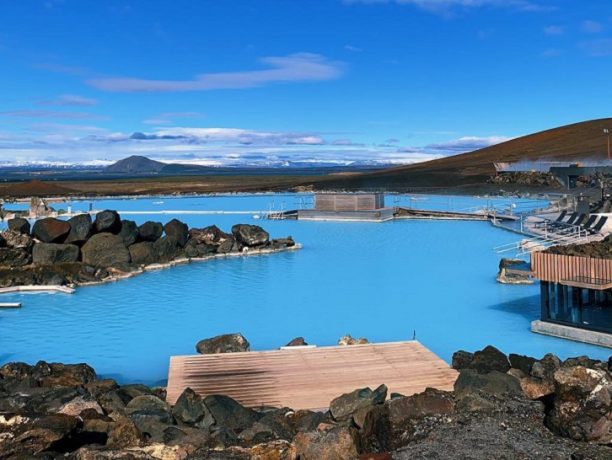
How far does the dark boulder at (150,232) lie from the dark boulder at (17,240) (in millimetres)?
3416

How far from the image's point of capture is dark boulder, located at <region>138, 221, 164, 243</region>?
22.7m

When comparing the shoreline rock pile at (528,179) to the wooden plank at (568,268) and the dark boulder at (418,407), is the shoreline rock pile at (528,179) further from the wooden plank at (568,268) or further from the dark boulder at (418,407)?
the dark boulder at (418,407)

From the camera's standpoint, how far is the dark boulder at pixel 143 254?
21484 millimetres

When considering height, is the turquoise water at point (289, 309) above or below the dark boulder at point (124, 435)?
below

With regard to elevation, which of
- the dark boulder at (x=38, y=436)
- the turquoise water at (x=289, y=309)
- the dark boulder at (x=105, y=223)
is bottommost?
the turquoise water at (x=289, y=309)

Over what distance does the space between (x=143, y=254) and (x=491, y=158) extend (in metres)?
73.7

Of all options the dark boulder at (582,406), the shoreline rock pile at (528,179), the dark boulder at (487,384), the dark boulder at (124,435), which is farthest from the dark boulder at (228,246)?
the shoreline rock pile at (528,179)

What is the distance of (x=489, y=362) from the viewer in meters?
9.99

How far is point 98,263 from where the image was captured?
20625mm

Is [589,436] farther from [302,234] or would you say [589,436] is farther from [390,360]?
[302,234]

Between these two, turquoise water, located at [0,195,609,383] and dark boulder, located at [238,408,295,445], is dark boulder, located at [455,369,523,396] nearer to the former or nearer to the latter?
dark boulder, located at [238,408,295,445]

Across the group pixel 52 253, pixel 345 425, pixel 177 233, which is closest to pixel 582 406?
pixel 345 425

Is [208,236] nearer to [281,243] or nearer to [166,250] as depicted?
[166,250]

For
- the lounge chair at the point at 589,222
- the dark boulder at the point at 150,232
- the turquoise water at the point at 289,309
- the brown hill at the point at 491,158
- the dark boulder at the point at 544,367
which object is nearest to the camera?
the dark boulder at the point at 544,367
